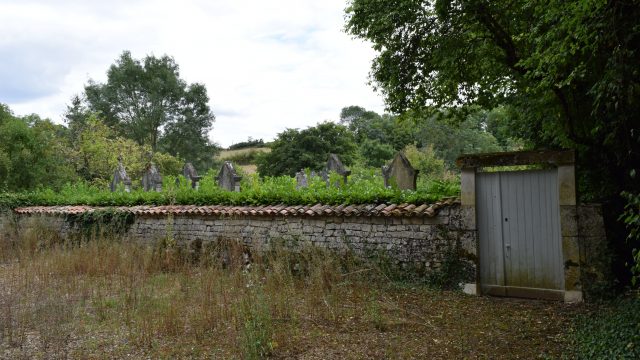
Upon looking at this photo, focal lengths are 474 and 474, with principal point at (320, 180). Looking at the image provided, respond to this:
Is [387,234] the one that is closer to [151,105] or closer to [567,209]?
[567,209]

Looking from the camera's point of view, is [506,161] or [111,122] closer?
[506,161]

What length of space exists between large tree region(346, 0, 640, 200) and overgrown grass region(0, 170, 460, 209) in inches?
66.0

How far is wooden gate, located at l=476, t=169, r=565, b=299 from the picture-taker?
725 cm

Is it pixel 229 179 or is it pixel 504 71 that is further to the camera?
pixel 229 179

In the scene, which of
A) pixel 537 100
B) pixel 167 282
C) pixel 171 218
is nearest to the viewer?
pixel 537 100

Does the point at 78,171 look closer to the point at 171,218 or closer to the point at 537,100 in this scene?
the point at 171,218

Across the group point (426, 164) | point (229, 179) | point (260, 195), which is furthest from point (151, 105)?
point (260, 195)

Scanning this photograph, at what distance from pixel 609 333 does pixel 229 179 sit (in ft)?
31.7

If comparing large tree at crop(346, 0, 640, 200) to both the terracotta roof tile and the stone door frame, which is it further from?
the terracotta roof tile

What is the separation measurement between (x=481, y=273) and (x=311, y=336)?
11.4 feet

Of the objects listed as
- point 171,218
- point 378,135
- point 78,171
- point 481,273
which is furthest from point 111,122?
point 481,273

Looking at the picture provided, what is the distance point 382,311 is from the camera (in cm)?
663

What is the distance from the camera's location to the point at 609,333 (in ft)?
16.4

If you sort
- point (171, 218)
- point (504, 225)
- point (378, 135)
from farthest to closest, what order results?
1. point (378, 135)
2. point (171, 218)
3. point (504, 225)
